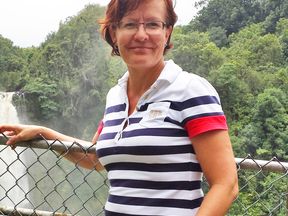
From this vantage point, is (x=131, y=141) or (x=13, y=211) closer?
(x=131, y=141)

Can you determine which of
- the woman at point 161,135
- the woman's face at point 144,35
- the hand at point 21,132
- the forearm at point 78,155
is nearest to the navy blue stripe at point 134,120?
the woman at point 161,135

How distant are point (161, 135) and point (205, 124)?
0.09 metres

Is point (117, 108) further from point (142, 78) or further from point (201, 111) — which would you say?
point (201, 111)

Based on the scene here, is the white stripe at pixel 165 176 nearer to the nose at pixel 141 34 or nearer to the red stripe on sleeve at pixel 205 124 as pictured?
the red stripe on sleeve at pixel 205 124

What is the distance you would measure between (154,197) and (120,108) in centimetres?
21

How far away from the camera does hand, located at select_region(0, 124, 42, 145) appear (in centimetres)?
130

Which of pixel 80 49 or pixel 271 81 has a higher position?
pixel 80 49

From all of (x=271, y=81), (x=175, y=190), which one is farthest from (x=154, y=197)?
(x=271, y=81)

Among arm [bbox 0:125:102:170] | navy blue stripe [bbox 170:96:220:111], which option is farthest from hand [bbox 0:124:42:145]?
navy blue stripe [bbox 170:96:220:111]

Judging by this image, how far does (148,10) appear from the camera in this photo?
90 centimetres

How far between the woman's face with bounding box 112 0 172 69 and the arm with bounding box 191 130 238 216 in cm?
19

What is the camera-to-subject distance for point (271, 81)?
1972cm

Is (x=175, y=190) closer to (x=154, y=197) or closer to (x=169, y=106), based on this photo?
(x=154, y=197)

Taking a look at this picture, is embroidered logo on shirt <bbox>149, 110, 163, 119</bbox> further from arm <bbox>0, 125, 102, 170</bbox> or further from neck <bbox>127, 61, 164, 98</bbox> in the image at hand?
arm <bbox>0, 125, 102, 170</bbox>
